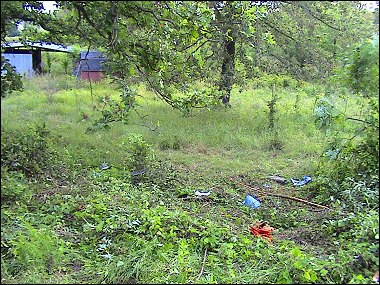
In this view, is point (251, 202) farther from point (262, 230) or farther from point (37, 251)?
point (37, 251)

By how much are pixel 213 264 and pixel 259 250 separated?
0.43 metres

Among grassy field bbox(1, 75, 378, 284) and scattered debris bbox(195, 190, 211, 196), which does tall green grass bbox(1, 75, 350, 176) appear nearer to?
grassy field bbox(1, 75, 378, 284)

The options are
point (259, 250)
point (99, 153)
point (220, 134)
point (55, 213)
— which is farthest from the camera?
point (220, 134)

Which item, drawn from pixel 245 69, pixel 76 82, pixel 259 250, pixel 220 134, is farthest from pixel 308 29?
pixel 259 250

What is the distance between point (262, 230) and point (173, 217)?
0.77 meters

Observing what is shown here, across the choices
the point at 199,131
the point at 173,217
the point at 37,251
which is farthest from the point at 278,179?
the point at 37,251

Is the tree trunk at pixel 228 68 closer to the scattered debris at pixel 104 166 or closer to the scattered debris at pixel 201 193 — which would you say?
the scattered debris at pixel 104 166

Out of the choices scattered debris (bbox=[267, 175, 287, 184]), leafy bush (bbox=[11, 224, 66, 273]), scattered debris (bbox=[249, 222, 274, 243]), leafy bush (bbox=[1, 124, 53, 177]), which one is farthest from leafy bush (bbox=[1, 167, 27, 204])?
scattered debris (bbox=[267, 175, 287, 184])

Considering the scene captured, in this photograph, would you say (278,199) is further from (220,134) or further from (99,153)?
(220,134)

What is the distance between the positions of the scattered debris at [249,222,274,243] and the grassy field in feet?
0.17

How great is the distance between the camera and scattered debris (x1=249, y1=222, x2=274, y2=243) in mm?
3625

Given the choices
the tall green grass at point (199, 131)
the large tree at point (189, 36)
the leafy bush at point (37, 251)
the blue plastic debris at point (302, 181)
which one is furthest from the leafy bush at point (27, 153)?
the blue plastic debris at point (302, 181)

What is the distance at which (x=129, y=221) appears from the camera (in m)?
3.45

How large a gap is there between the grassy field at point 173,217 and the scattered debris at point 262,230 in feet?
0.17
